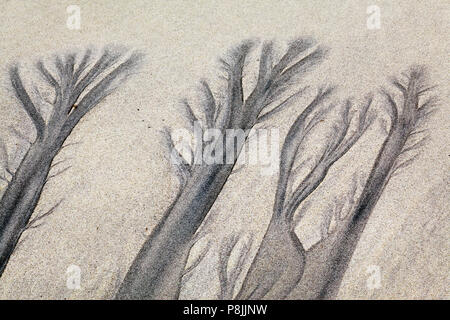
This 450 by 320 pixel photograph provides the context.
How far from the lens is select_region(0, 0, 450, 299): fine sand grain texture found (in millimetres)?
1688

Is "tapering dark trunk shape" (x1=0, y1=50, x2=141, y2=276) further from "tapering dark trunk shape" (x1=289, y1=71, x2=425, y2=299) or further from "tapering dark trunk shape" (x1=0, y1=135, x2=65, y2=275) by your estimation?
"tapering dark trunk shape" (x1=289, y1=71, x2=425, y2=299)

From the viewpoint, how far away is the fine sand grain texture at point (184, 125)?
66.5 inches

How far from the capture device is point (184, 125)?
2053mm

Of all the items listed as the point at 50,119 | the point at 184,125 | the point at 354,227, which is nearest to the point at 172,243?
the point at 184,125

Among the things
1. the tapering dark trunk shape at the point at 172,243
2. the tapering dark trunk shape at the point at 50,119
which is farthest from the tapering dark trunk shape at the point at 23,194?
the tapering dark trunk shape at the point at 172,243

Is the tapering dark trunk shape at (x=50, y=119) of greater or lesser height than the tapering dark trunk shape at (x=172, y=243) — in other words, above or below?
above

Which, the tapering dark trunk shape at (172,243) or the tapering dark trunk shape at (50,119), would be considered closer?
the tapering dark trunk shape at (172,243)

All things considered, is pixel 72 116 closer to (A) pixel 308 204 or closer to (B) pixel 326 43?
(A) pixel 308 204

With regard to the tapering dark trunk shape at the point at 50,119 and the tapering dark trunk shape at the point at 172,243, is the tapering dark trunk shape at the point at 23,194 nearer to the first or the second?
the tapering dark trunk shape at the point at 50,119

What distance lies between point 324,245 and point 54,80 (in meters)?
1.29

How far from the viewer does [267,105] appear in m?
2.12

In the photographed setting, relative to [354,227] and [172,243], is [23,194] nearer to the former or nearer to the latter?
[172,243]

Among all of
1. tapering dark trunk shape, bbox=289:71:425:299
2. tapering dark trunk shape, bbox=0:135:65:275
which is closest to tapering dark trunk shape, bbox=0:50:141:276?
tapering dark trunk shape, bbox=0:135:65:275
